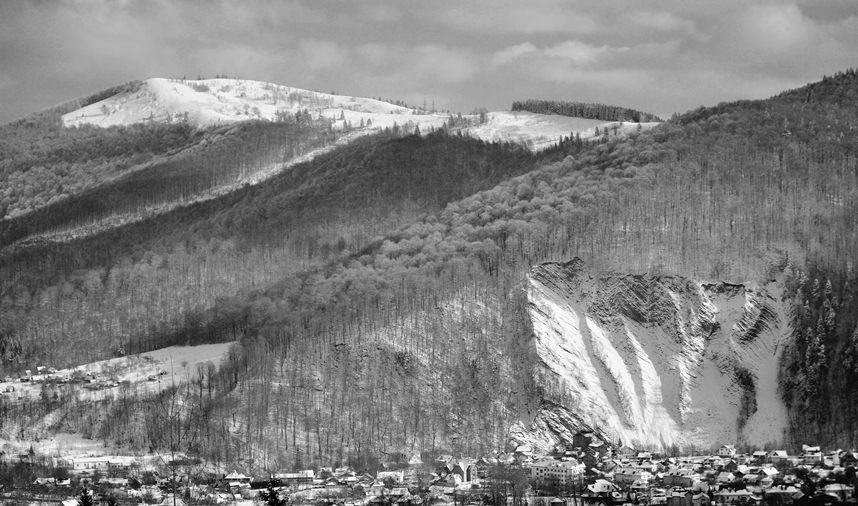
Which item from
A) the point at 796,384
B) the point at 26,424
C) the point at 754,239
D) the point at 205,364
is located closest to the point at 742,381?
the point at 796,384

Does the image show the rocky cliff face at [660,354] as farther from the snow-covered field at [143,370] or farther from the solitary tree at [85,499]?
the solitary tree at [85,499]

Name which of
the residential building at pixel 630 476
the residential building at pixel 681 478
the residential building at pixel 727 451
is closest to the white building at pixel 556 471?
the residential building at pixel 630 476

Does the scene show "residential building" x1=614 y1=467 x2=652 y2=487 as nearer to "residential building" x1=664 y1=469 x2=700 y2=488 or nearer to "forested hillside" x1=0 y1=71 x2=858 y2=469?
"residential building" x1=664 y1=469 x2=700 y2=488

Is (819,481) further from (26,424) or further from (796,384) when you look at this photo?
(26,424)

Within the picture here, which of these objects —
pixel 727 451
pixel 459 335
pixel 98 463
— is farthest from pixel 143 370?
pixel 727 451

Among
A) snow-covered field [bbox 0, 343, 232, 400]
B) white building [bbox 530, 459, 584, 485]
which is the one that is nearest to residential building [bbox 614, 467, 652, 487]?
white building [bbox 530, 459, 584, 485]

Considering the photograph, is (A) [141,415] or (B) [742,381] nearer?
(A) [141,415]

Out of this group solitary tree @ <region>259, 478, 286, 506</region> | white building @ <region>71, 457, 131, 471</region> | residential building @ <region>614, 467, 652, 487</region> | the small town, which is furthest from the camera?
white building @ <region>71, 457, 131, 471</region>
